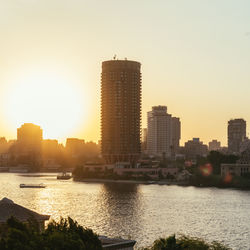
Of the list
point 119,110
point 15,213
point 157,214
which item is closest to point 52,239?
point 15,213

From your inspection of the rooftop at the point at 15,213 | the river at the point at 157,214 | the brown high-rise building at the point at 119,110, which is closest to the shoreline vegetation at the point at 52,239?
the rooftop at the point at 15,213

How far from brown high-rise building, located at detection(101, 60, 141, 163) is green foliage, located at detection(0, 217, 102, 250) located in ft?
551

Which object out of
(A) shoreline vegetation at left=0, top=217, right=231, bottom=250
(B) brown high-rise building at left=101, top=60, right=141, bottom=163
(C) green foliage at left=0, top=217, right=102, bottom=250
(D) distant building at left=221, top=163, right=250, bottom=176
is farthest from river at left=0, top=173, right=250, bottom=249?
(B) brown high-rise building at left=101, top=60, right=141, bottom=163

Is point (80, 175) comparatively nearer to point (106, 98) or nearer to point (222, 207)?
point (106, 98)

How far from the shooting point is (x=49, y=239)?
20078 mm

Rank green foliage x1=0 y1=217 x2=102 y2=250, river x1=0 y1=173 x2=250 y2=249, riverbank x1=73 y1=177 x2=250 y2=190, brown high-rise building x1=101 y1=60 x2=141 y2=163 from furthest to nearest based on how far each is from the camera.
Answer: brown high-rise building x1=101 y1=60 x2=141 y2=163 → riverbank x1=73 y1=177 x2=250 y2=190 → river x1=0 y1=173 x2=250 y2=249 → green foliage x1=0 y1=217 x2=102 y2=250

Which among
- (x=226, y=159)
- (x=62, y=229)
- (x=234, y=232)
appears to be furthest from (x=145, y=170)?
(x=62, y=229)

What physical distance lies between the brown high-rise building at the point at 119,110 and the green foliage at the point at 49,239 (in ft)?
551

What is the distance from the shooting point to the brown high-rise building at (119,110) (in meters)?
190

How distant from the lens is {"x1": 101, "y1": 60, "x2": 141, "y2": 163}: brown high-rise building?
190 metres

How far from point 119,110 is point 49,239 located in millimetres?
170303

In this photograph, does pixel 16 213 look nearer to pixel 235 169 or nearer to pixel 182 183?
pixel 182 183

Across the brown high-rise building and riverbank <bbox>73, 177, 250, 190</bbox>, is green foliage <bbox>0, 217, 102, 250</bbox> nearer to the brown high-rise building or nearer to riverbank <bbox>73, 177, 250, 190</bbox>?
riverbank <bbox>73, 177, 250, 190</bbox>

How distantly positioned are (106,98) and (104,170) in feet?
84.7
